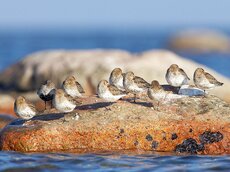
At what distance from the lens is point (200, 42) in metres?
81.8

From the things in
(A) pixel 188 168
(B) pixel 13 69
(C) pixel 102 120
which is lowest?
(A) pixel 188 168

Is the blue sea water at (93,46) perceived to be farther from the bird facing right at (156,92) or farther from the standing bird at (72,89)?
the bird facing right at (156,92)

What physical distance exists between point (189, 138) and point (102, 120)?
1.69 meters

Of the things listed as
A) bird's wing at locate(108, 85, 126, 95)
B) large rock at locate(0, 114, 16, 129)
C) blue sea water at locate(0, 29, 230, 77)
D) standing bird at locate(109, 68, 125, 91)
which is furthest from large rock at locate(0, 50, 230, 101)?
blue sea water at locate(0, 29, 230, 77)

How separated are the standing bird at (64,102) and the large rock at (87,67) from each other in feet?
30.3

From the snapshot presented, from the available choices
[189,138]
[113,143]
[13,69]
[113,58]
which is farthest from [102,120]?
[13,69]

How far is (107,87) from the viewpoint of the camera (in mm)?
15211

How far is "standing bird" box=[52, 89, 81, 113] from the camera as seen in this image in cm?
1461

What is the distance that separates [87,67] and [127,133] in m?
11.0

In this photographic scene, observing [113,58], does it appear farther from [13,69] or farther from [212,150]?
[212,150]

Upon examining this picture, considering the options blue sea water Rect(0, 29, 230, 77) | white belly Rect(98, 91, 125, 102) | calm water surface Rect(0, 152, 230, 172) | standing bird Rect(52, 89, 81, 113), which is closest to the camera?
calm water surface Rect(0, 152, 230, 172)

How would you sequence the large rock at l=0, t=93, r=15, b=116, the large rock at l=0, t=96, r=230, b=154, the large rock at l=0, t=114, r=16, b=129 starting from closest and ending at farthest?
the large rock at l=0, t=96, r=230, b=154
the large rock at l=0, t=114, r=16, b=129
the large rock at l=0, t=93, r=15, b=116

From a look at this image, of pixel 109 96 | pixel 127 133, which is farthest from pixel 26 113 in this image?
pixel 127 133

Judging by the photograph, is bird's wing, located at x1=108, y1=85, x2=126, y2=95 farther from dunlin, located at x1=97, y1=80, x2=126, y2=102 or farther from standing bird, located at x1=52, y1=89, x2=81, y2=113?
standing bird, located at x1=52, y1=89, x2=81, y2=113
